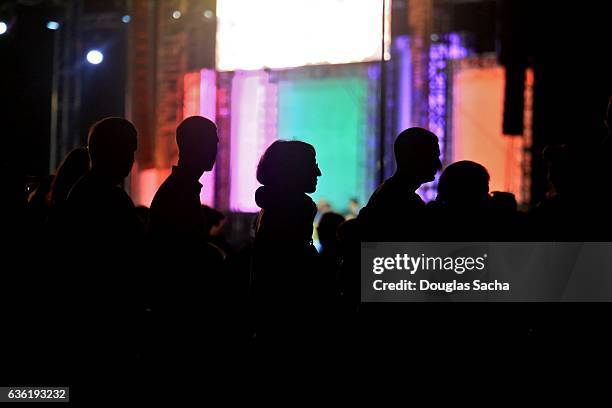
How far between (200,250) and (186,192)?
8.8 inches

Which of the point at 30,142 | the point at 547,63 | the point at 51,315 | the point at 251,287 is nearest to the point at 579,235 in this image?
the point at 251,287

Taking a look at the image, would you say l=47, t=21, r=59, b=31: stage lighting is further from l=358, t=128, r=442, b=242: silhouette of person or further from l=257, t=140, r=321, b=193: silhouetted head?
l=358, t=128, r=442, b=242: silhouette of person

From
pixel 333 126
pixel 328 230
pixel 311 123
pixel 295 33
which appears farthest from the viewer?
pixel 311 123

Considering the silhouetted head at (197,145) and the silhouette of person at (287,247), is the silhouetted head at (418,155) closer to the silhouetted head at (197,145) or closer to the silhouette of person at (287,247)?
the silhouette of person at (287,247)

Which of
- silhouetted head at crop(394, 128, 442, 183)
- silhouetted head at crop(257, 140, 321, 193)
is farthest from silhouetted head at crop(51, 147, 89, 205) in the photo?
silhouetted head at crop(394, 128, 442, 183)

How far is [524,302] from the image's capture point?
110 inches

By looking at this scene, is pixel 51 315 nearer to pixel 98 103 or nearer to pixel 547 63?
pixel 547 63

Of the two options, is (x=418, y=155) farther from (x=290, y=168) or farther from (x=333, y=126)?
(x=333, y=126)

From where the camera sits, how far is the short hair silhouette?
271 cm

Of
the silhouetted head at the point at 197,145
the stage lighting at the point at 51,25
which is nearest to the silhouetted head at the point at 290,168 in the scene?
the silhouetted head at the point at 197,145

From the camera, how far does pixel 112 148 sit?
8.38 ft

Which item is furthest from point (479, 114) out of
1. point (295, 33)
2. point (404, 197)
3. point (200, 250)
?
point (200, 250)

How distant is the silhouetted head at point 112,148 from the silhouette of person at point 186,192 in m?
0.19

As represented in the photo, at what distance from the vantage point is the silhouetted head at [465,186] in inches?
107
